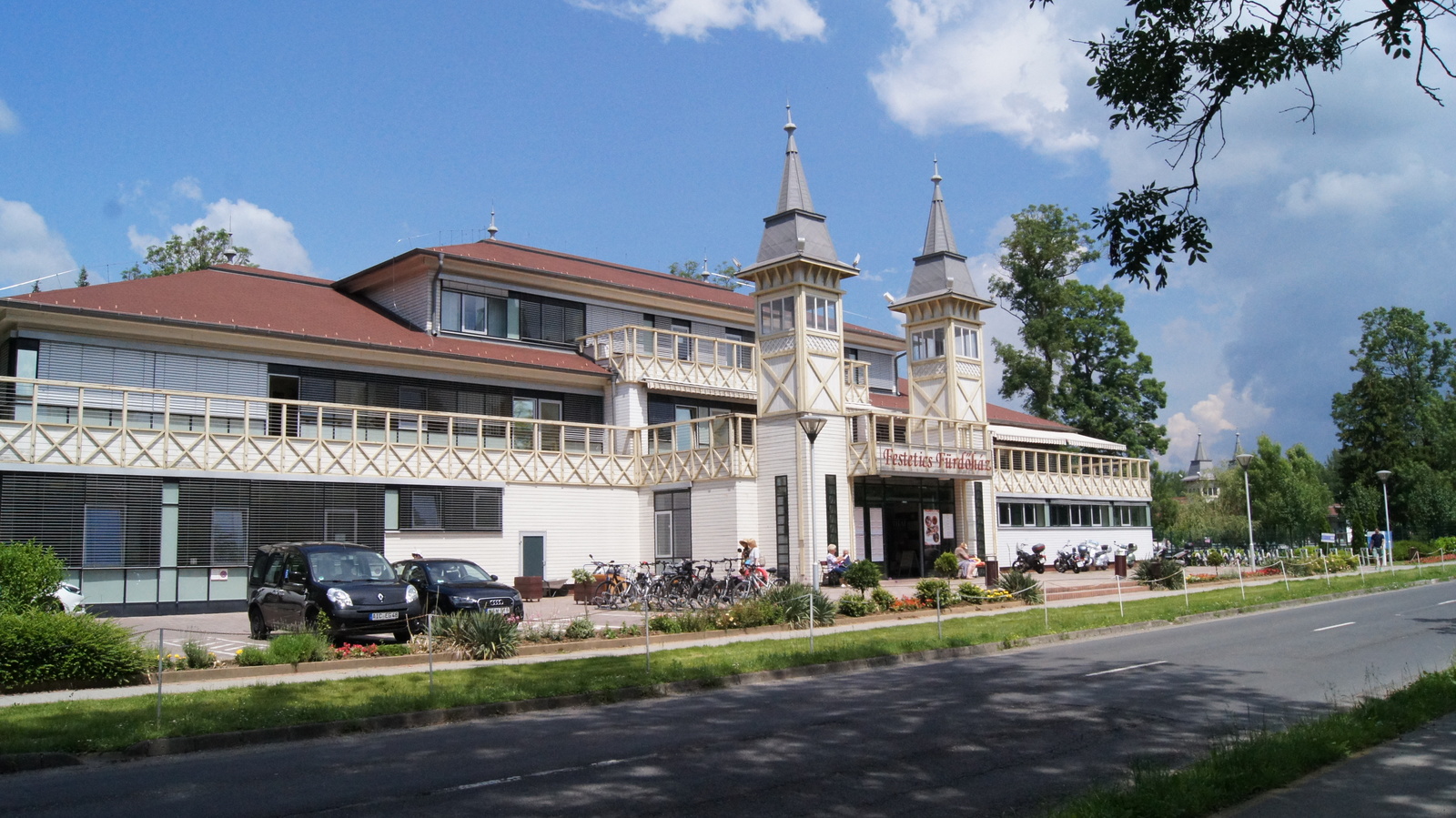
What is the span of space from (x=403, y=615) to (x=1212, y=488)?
97.6 m

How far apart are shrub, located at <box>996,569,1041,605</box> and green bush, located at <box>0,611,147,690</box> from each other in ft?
65.1

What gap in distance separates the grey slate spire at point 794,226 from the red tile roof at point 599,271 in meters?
6.10

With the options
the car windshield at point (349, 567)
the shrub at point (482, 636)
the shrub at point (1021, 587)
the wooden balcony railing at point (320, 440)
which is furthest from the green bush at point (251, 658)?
the shrub at point (1021, 587)

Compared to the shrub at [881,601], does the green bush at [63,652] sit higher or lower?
higher

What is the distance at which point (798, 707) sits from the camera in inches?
465

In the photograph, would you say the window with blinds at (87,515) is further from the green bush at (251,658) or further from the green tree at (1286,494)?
the green tree at (1286,494)

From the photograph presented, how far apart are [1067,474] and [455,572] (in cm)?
3197

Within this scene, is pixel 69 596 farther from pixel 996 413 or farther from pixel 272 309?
pixel 996 413

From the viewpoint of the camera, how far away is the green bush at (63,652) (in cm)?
1284

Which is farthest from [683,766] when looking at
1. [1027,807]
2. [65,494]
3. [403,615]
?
[65,494]

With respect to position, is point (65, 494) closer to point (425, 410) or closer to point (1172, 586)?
point (425, 410)

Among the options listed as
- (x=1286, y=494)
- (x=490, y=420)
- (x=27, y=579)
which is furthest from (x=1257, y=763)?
(x=1286, y=494)

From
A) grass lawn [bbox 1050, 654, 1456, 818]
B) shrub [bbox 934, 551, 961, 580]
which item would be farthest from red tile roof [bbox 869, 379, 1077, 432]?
grass lawn [bbox 1050, 654, 1456, 818]

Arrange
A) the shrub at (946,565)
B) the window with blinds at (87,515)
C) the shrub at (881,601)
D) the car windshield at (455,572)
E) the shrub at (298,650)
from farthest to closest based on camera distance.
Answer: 1. the shrub at (946,565)
2. the shrub at (881,601)
3. the window with blinds at (87,515)
4. the car windshield at (455,572)
5. the shrub at (298,650)
